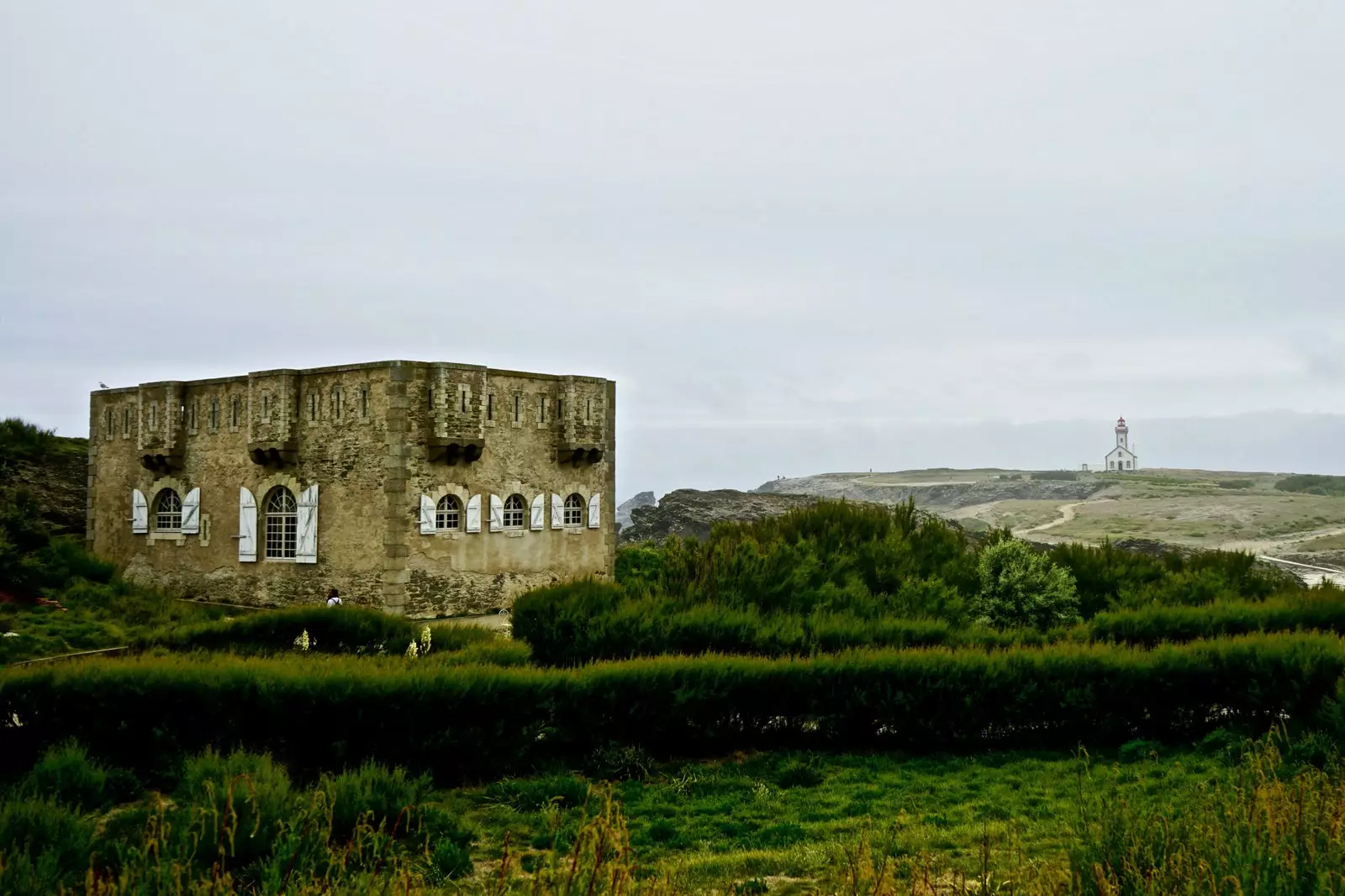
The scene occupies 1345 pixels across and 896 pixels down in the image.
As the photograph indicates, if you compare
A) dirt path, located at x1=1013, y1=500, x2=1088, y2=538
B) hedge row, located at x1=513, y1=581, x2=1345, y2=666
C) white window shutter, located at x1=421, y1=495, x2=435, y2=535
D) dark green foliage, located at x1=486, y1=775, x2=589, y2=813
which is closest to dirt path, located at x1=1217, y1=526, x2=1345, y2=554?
dirt path, located at x1=1013, y1=500, x2=1088, y2=538

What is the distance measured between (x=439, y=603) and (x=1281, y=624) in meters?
18.6

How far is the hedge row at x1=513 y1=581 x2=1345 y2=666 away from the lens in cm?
1446

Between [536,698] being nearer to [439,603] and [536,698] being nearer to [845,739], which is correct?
[845,739]

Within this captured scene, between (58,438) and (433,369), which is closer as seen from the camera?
(433,369)

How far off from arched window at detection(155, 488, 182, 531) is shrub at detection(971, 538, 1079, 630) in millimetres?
23013

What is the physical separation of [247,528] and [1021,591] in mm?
20033

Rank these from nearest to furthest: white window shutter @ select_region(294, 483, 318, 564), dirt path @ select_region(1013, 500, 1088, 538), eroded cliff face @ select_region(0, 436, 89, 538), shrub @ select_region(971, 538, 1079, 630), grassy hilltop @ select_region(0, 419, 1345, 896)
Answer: grassy hilltop @ select_region(0, 419, 1345, 896), shrub @ select_region(971, 538, 1079, 630), white window shutter @ select_region(294, 483, 318, 564), eroded cliff face @ select_region(0, 436, 89, 538), dirt path @ select_region(1013, 500, 1088, 538)

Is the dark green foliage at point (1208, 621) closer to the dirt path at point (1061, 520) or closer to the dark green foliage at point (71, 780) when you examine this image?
the dark green foliage at point (71, 780)

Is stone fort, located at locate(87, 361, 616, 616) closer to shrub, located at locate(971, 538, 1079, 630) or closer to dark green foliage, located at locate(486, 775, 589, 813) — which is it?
shrub, located at locate(971, 538, 1079, 630)

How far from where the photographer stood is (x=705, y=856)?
840cm

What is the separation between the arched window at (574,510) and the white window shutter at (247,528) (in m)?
8.42

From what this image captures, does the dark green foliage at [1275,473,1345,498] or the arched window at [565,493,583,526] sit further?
the dark green foliage at [1275,473,1345,498]

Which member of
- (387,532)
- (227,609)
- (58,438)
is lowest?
(227,609)

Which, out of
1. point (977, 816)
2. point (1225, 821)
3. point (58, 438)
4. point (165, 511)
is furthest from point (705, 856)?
point (58, 438)
